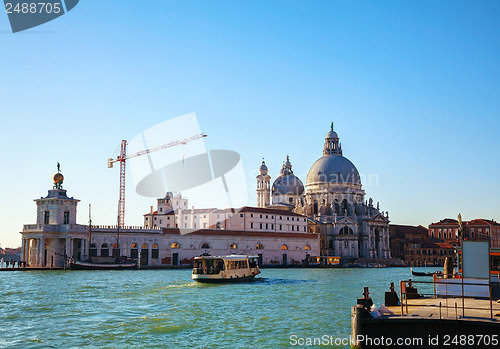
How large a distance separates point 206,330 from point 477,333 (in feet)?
32.9

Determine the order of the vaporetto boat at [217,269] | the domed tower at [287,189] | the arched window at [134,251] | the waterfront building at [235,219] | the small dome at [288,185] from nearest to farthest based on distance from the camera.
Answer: the vaporetto boat at [217,269]
the arched window at [134,251]
the waterfront building at [235,219]
the domed tower at [287,189]
the small dome at [288,185]

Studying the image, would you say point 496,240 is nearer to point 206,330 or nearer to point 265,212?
point 265,212

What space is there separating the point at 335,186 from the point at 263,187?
1622 cm

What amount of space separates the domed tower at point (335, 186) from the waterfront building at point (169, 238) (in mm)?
9948

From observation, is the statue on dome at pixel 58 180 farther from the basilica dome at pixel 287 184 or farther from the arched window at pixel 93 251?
the basilica dome at pixel 287 184

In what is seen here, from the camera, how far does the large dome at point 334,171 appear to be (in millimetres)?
107875

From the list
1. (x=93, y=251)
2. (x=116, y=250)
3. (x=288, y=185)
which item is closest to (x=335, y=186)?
(x=288, y=185)

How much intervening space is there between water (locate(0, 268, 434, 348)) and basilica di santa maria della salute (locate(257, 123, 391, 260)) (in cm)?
6677

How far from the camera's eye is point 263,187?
386ft

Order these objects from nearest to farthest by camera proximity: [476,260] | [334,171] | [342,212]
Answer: [476,260] → [342,212] → [334,171]

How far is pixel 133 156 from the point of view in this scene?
3804 inches

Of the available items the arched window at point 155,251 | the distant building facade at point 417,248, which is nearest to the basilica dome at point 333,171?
the distant building facade at point 417,248

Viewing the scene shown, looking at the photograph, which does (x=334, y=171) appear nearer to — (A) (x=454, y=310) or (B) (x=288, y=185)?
(B) (x=288, y=185)

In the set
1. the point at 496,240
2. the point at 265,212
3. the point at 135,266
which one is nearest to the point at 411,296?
the point at 135,266
